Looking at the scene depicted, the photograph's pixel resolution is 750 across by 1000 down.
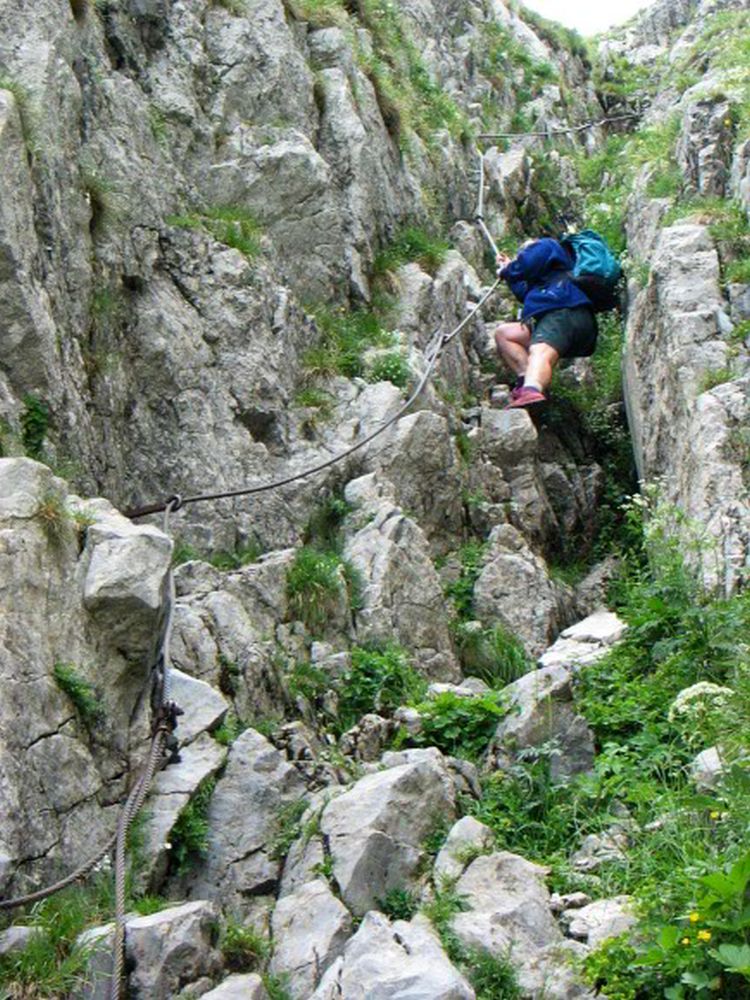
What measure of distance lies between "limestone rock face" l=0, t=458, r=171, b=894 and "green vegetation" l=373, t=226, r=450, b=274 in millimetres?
7728

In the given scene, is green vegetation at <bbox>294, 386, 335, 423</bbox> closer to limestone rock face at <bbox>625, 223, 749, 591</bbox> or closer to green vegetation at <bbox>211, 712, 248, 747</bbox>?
limestone rock face at <bbox>625, 223, 749, 591</bbox>

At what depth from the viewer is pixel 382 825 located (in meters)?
7.91

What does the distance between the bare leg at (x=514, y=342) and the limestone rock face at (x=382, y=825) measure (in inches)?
304

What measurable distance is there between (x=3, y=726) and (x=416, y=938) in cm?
242

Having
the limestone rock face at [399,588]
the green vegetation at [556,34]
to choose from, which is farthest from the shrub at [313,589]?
the green vegetation at [556,34]

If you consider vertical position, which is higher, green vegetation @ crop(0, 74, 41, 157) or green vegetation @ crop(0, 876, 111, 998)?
green vegetation @ crop(0, 74, 41, 157)

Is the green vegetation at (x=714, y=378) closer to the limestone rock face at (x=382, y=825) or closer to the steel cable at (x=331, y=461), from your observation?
the steel cable at (x=331, y=461)

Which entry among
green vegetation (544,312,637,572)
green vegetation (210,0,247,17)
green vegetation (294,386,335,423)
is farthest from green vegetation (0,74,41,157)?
green vegetation (544,312,637,572)

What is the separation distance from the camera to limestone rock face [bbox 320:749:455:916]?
25.1 ft

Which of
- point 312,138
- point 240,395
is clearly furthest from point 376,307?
point 240,395

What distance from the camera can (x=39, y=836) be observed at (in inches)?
284

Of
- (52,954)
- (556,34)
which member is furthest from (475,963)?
(556,34)

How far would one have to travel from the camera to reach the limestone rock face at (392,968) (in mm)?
6449

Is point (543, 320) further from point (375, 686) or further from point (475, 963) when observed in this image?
point (475, 963)
